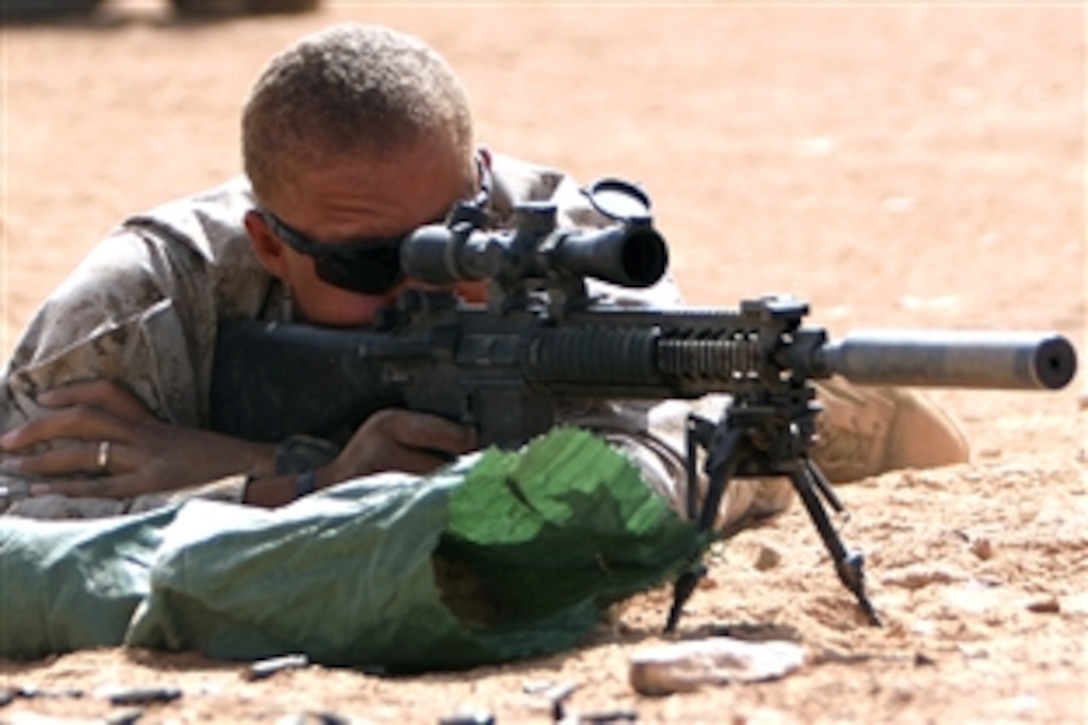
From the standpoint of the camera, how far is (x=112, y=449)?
511 centimetres

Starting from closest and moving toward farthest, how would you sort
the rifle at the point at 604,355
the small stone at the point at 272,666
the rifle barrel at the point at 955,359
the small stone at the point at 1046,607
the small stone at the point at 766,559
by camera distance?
the rifle barrel at the point at 955,359 → the rifle at the point at 604,355 → the small stone at the point at 272,666 → the small stone at the point at 1046,607 → the small stone at the point at 766,559

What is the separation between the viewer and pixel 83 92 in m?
14.4

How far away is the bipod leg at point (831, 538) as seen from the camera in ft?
13.7

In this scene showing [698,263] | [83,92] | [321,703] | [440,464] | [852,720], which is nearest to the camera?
A: [852,720]

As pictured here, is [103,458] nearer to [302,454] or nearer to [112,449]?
[112,449]

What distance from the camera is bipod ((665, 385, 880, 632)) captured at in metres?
4.12

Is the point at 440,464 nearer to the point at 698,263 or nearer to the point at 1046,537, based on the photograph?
the point at 1046,537

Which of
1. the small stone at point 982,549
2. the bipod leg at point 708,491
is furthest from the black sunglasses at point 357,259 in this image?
the small stone at point 982,549

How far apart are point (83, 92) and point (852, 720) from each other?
37.3 feet

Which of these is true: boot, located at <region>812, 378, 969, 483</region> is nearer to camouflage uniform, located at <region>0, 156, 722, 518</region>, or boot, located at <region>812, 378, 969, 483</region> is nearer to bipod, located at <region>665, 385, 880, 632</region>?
camouflage uniform, located at <region>0, 156, 722, 518</region>

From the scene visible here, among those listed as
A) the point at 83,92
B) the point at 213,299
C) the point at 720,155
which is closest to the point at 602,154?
the point at 720,155

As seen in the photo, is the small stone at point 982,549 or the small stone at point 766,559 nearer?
the small stone at point 982,549

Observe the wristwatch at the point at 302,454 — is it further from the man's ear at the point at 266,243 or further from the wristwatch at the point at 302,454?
the man's ear at the point at 266,243

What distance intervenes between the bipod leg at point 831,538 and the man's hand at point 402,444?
0.72 meters
